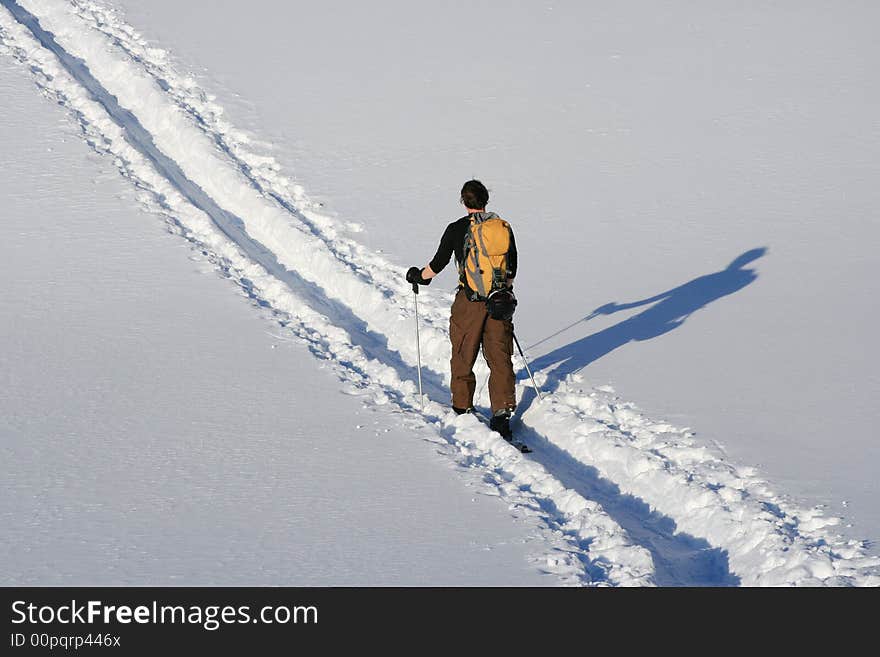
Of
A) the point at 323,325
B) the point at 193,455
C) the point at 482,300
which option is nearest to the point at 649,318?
the point at 482,300

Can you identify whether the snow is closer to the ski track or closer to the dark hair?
the ski track

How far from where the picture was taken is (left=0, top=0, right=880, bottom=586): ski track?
6.11m

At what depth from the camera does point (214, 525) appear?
5957mm

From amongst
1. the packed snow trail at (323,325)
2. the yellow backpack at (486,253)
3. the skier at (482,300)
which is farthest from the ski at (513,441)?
the yellow backpack at (486,253)

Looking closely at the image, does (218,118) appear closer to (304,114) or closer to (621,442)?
(304,114)

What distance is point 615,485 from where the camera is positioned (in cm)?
713

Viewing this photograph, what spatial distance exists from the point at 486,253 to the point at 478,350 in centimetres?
70

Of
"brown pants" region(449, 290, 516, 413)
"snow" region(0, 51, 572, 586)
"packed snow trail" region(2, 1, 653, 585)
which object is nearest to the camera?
"snow" region(0, 51, 572, 586)

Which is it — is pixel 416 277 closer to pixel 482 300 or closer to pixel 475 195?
pixel 482 300

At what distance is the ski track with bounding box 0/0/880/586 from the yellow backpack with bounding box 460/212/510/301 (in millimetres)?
935

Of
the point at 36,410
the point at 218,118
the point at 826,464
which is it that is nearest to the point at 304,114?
the point at 218,118

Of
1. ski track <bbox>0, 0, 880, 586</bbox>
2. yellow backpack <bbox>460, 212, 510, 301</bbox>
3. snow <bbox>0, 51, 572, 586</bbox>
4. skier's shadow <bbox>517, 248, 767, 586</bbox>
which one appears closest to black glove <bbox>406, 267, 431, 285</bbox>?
yellow backpack <bbox>460, 212, 510, 301</bbox>

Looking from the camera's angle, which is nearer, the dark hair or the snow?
the snow
